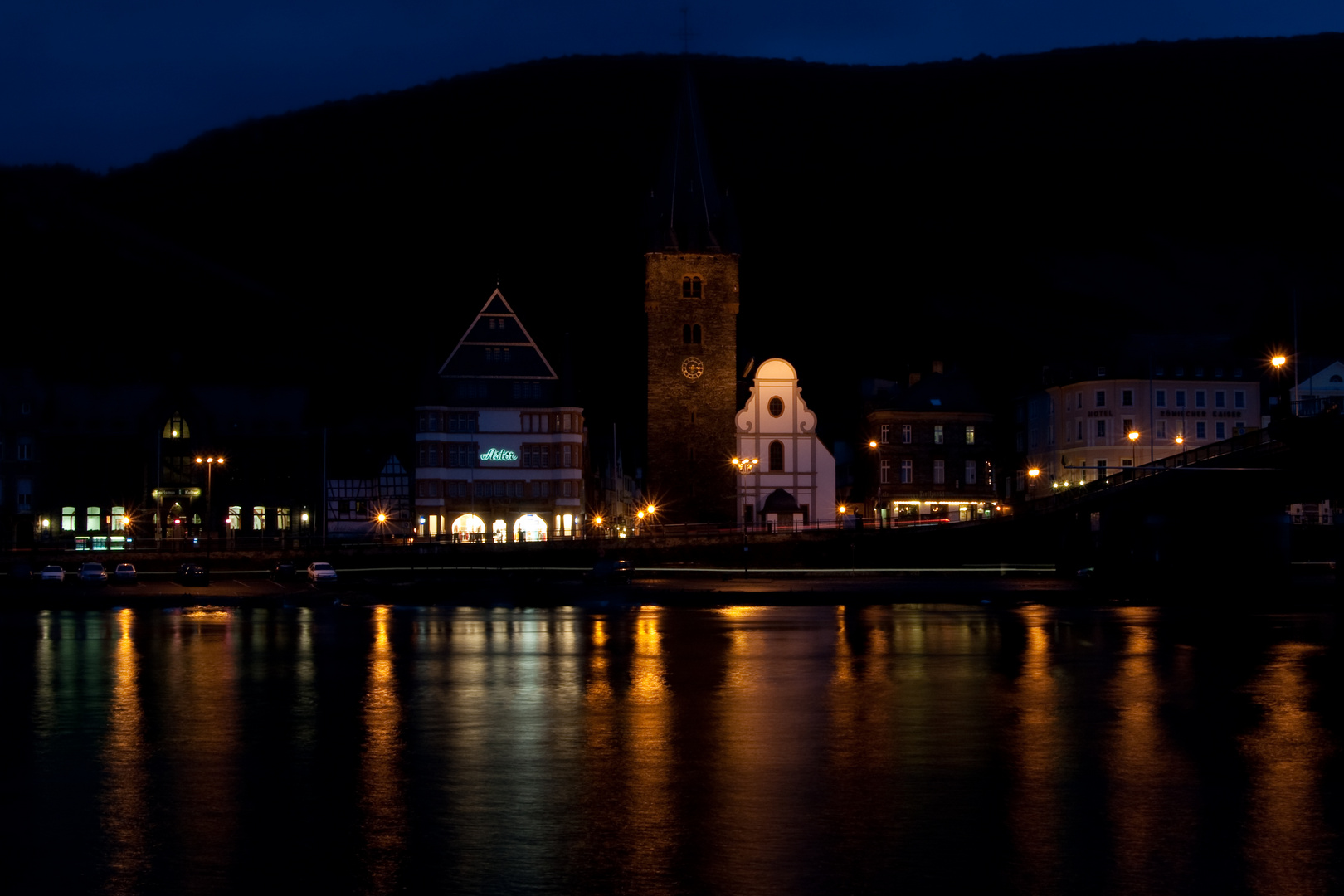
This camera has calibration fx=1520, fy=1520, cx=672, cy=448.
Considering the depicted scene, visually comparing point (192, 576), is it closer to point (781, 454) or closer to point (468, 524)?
point (468, 524)

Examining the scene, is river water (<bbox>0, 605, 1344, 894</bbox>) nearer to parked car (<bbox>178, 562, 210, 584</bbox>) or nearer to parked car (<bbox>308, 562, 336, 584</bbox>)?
parked car (<bbox>308, 562, 336, 584</bbox>)

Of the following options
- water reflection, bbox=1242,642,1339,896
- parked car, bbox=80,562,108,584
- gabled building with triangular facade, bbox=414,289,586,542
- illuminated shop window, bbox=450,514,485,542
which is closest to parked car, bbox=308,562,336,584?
parked car, bbox=80,562,108,584

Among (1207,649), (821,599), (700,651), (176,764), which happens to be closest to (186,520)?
(821,599)

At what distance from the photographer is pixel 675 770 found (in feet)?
77.6

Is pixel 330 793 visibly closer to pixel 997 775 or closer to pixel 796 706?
pixel 997 775

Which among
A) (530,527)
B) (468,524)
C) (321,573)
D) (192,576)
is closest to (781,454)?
(530,527)

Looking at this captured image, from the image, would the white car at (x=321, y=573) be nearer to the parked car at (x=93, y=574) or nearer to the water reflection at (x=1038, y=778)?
the parked car at (x=93, y=574)

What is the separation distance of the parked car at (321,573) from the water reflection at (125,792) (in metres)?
45.1

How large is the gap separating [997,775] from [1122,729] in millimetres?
6183

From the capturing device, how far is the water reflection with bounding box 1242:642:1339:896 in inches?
666

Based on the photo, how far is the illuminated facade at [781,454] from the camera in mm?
112312

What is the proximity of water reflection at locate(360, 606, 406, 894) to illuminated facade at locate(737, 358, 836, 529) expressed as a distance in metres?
75.0

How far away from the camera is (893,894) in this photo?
16141 mm

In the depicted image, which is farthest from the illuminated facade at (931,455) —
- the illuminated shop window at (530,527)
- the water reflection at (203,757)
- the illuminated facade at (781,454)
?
the water reflection at (203,757)
